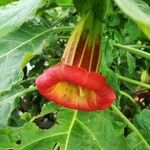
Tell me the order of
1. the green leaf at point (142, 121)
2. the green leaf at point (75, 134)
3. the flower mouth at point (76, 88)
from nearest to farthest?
the flower mouth at point (76, 88) → the green leaf at point (75, 134) → the green leaf at point (142, 121)

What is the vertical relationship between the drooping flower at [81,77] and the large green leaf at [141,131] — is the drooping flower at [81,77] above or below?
above

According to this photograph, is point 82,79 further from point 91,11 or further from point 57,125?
point 57,125

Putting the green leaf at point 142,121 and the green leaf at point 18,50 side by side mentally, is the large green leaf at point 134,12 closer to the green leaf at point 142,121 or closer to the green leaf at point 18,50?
the green leaf at point 18,50

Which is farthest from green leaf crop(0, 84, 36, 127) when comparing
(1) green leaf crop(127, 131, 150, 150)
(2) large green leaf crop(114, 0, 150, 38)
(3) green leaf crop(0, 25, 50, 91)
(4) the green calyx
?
(2) large green leaf crop(114, 0, 150, 38)

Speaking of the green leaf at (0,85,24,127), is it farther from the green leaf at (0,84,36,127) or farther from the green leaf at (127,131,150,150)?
the green leaf at (127,131,150,150)

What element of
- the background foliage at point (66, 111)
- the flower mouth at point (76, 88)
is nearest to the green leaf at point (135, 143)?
the background foliage at point (66, 111)

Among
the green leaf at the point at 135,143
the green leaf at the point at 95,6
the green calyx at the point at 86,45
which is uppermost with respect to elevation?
the green leaf at the point at 95,6

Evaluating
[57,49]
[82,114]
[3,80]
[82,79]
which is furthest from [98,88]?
[57,49]
